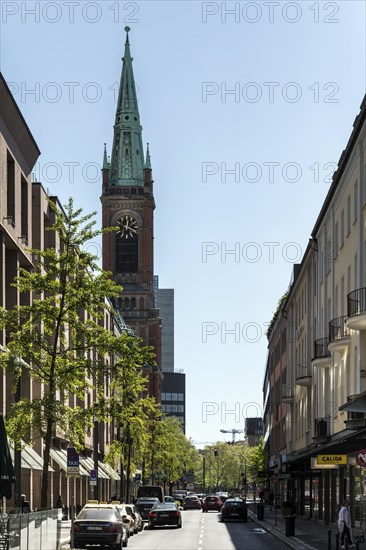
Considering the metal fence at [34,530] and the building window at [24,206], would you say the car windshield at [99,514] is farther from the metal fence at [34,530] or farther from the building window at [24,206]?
the building window at [24,206]

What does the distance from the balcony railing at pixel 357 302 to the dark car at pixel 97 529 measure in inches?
453

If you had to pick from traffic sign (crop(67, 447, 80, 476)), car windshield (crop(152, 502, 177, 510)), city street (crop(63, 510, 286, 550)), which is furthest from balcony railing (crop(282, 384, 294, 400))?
traffic sign (crop(67, 447, 80, 476))

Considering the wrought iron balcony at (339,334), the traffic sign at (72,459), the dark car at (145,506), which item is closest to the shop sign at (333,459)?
the wrought iron balcony at (339,334)

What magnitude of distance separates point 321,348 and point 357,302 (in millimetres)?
14686

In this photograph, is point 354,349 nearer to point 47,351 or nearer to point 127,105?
point 47,351

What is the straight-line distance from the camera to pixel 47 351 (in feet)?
126

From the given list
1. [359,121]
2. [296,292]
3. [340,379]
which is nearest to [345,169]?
[359,121]

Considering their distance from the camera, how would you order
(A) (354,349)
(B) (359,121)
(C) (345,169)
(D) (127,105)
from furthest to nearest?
(D) (127,105) → (C) (345,169) → (A) (354,349) → (B) (359,121)

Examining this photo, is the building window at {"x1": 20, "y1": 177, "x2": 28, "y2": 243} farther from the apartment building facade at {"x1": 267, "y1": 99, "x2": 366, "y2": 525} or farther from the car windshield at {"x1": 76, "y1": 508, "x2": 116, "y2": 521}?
the car windshield at {"x1": 76, "y1": 508, "x2": 116, "y2": 521}

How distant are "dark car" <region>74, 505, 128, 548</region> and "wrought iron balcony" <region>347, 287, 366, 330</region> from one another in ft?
36.5

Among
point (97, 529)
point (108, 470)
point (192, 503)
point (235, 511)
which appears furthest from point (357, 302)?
point (192, 503)

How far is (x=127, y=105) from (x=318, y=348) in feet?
372

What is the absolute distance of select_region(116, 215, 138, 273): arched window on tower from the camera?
170 m

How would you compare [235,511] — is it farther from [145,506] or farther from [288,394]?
[288,394]
